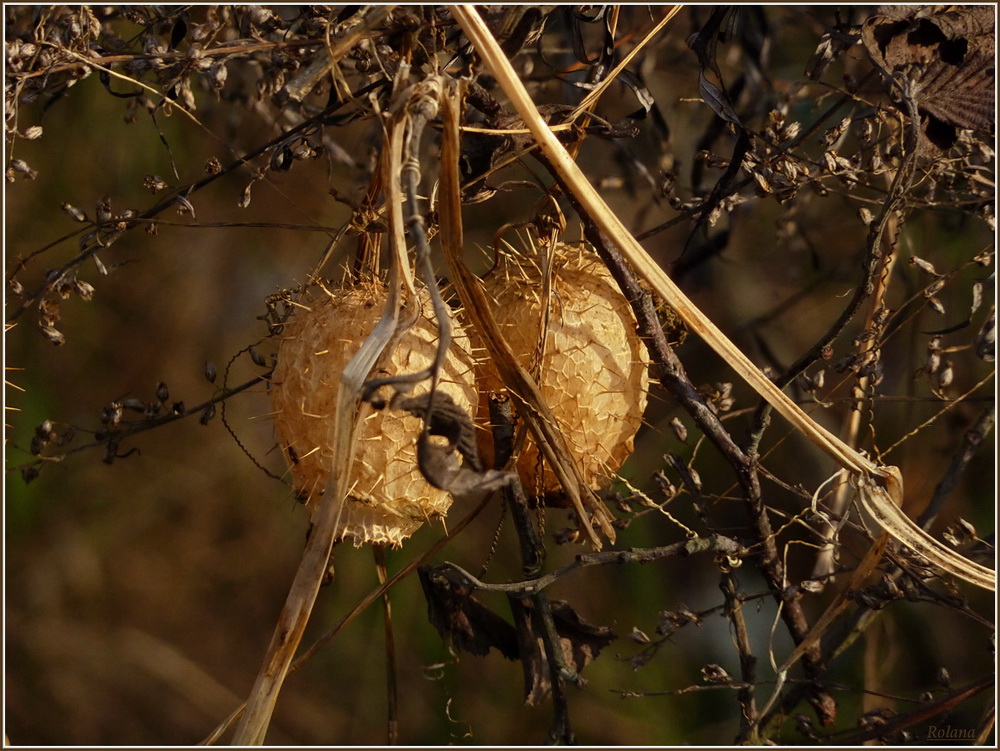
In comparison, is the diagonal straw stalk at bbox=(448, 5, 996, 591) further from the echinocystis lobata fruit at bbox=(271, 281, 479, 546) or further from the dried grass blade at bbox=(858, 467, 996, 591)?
the echinocystis lobata fruit at bbox=(271, 281, 479, 546)

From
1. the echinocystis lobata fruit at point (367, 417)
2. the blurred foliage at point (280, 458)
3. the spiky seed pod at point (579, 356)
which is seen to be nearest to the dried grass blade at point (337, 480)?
the echinocystis lobata fruit at point (367, 417)

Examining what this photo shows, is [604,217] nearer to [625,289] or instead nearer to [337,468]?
[625,289]

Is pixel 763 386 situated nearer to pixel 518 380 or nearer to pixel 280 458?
pixel 518 380

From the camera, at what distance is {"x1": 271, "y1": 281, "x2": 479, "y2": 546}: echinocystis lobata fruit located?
2.73 feet

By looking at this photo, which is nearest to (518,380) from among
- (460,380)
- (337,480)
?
(460,380)

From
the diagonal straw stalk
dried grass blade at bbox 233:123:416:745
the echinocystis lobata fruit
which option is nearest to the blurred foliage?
the diagonal straw stalk

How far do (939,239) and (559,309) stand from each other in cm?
89

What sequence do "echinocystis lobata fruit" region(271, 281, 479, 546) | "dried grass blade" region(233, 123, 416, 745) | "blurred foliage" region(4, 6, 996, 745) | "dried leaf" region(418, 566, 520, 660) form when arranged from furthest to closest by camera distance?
1. "blurred foliage" region(4, 6, 996, 745)
2. "dried leaf" region(418, 566, 520, 660)
3. "echinocystis lobata fruit" region(271, 281, 479, 546)
4. "dried grass blade" region(233, 123, 416, 745)

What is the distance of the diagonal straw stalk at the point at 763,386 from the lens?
32.5 inches

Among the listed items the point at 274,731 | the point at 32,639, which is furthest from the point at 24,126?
the point at 274,731

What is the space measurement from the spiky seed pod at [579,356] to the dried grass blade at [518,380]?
32 millimetres

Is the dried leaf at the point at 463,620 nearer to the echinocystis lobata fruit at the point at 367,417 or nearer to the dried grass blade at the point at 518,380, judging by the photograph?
the echinocystis lobata fruit at the point at 367,417

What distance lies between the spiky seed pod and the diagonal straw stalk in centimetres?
7

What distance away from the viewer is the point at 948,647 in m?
1.46
